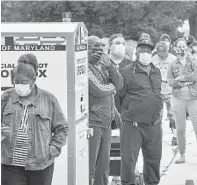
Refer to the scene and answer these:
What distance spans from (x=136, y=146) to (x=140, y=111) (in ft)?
1.47

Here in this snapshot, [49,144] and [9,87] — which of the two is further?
[9,87]

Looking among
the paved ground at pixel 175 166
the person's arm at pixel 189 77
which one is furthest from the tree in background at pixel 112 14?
the person's arm at pixel 189 77

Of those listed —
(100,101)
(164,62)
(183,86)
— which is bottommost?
(100,101)

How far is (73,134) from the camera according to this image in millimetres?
7289

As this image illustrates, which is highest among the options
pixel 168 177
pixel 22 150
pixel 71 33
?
pixel 71 33

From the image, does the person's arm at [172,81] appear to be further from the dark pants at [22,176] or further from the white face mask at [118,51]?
the dark pants at [22,176]

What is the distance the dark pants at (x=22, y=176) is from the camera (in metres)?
6.40

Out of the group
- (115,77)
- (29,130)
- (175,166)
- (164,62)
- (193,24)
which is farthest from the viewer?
(193,24)

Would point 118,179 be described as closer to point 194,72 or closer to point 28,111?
point 194,72

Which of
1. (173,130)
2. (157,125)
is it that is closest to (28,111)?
(157,125)

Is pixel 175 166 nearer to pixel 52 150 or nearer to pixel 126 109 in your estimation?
pixel 126 109

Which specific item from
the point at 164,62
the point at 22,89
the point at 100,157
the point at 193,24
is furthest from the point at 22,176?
the point at 193,24

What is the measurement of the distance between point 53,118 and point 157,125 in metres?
2.85

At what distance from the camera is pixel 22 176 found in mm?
6426
